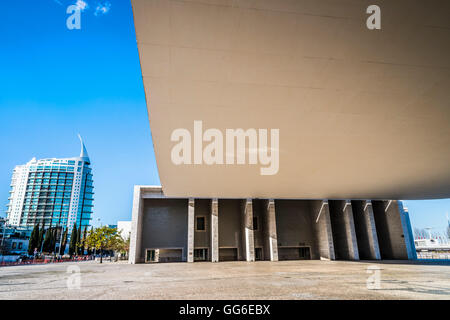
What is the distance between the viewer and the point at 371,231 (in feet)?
98.6

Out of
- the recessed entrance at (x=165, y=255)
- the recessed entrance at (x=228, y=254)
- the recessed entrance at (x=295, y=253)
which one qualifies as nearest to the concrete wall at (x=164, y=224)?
the recessed entrance at (x=165, y=255)

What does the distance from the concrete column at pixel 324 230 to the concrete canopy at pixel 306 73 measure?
53.8ft

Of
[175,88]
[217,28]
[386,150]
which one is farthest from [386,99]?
[175,88]

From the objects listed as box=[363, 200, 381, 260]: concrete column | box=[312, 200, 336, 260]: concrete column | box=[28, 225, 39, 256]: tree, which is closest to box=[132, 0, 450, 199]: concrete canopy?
box=[312, 200, 336, 260]: concrete column

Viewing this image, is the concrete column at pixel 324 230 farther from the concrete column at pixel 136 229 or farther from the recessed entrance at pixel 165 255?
the concrete column at pixel 136 229

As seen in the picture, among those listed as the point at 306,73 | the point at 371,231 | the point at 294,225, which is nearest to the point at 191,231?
the point at 294,225

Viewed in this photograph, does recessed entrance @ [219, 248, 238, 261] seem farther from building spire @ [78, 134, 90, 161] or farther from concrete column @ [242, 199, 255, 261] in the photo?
building spire @ [78, 134, 90, 161]

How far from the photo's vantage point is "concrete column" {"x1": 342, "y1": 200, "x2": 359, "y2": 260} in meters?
29.3

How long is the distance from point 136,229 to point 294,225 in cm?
2002

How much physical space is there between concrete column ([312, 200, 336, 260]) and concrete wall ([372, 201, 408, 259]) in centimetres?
812

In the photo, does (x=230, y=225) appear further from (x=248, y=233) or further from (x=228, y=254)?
(x=248, y=233)

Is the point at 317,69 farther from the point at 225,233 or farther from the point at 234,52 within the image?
the point at 225,233

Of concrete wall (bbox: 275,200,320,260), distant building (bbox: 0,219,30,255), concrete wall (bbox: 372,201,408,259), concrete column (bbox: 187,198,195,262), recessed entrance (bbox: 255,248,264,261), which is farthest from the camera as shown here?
distant building (bbox: 0,219,30,255)

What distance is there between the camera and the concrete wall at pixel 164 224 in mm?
31614
